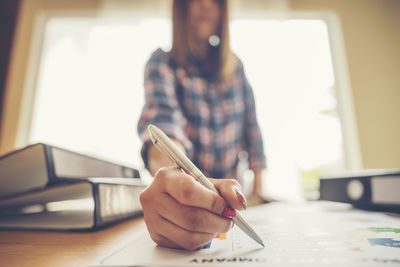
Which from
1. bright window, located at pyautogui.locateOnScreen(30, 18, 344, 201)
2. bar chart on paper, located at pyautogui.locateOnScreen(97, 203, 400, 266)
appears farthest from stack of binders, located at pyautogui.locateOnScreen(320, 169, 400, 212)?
bright window, located at pyautogui.locateOnScreen(30, 18, 344, 201)

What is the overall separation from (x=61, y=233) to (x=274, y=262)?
0.80 feet

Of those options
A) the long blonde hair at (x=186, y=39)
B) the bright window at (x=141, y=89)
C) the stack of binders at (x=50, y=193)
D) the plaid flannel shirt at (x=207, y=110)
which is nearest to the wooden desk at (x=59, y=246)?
the stack of binders at (x=50, y=193)

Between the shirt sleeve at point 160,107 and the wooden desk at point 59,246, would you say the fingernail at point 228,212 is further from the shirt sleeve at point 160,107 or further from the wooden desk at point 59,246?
the shirt sleeve at point 160,107

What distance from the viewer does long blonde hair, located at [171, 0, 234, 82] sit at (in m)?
0.73

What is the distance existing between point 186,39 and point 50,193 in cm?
63

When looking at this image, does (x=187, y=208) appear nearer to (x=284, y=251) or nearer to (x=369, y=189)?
(x=284, y=251)

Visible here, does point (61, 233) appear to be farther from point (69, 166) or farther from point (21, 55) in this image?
point (21, 55)

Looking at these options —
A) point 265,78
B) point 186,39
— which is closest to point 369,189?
point 186,39

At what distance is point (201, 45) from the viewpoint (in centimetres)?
80

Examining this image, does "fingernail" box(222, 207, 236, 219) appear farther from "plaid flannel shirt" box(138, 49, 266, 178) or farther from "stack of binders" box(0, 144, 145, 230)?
"plaid flannel shirt" box(138, 49, 266, 178)

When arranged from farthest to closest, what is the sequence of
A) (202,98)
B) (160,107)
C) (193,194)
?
1. (202,98)
2. (160,107)
3. (193,194)

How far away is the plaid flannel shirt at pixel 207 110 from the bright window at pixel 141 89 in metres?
0.69

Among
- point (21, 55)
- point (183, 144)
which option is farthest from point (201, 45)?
point (21, 55)

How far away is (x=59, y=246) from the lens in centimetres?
21
